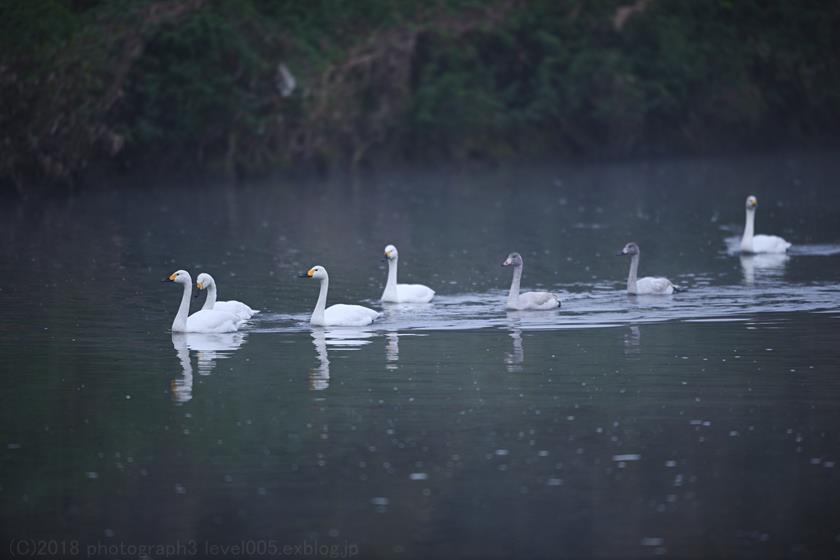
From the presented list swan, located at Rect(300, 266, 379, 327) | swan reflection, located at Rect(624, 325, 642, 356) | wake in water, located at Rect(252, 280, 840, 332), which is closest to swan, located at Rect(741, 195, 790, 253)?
wake in water, located at Rect(252, 280, 840, 332)

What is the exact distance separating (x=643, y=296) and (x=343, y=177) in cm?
3440

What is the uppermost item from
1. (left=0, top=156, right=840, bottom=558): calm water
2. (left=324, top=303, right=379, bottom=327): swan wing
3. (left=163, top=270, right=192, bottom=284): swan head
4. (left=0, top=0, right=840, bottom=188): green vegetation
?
(left=0, top=0, right=840, bottom=188): green vegetation

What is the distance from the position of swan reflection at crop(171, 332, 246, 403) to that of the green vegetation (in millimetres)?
26714

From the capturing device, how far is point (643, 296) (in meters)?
25.3

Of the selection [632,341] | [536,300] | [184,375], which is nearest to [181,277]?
[184,375]

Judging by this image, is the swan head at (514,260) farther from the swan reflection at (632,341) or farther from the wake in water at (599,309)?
the swan reflection at (632,341)

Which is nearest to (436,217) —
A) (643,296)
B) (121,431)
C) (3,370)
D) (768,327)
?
(643,296)

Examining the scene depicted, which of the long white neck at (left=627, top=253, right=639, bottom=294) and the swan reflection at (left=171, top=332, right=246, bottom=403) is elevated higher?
the long white neck at (left=627, top=253, right=639, bottom=294)

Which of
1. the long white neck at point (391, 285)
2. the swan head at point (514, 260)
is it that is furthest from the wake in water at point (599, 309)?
the swan head at point (514, 260)

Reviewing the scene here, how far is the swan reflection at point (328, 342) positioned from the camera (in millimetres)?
18156

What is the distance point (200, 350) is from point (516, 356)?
13.5 feet

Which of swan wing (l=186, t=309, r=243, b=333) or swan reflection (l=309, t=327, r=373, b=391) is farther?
swan wing (l=186, t=309, r=243, b=333)

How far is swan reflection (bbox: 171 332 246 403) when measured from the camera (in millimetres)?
17547

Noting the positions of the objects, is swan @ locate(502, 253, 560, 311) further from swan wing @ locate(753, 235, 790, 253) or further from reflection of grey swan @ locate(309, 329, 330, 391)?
swan wing @ locate(753, 235, 790, 253)
